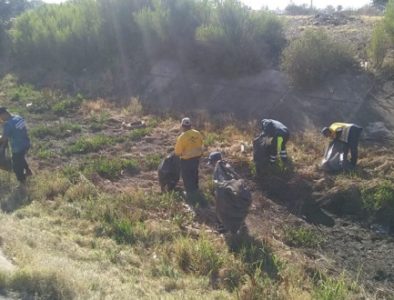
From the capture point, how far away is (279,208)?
8.96 metres

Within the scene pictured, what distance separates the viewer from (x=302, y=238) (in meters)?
7.69

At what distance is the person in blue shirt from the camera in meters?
9.12

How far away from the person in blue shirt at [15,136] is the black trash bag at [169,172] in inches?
105

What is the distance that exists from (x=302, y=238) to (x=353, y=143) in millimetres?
2717

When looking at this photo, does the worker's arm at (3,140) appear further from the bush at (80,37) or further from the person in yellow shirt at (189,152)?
the bush at (80,37)

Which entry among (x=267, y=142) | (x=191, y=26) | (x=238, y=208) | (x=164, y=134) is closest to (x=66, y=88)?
(x=191, y=26)

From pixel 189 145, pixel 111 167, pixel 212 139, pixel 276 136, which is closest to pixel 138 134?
pixel 212 139

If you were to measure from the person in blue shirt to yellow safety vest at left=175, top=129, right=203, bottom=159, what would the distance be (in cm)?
297

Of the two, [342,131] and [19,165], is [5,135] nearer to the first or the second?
[19,165]

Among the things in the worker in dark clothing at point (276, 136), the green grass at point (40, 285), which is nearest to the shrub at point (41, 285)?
the green grass at point (40, 285)

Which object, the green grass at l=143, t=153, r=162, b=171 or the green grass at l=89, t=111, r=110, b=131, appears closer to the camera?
the green grass at l=143, t=153, r=162, b=171

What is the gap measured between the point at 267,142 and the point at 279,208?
5.07 ft

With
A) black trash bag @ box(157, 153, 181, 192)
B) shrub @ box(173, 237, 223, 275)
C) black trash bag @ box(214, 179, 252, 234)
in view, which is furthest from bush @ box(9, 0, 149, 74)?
shrub @ box(173, 237, 223, 275)

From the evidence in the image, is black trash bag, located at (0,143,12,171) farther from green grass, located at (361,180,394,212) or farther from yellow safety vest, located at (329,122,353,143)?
green grass, located at (361,180,394,212)
